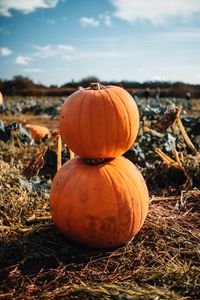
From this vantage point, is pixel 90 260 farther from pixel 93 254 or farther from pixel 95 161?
pixel 95 161

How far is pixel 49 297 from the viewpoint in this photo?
6.71 ft

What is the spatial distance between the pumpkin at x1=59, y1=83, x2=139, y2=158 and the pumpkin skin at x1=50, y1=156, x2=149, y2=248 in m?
0.14

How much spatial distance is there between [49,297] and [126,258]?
25.5 inches

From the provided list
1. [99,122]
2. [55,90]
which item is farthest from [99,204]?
[55,90]

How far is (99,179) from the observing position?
2588 mm

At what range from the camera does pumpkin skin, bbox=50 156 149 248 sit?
8.38 feet

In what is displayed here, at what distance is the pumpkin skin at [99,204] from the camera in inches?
101

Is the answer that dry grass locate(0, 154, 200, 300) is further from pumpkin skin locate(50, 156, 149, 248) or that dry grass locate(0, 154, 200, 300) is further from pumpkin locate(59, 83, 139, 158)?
pumpkin locate(59, 83, 139, 158)

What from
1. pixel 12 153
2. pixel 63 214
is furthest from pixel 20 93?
pixel 63 214

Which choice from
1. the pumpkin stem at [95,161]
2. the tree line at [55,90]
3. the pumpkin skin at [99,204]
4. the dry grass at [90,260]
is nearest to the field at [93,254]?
the dry grass at [90,260]

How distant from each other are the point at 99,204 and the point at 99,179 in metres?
0.17

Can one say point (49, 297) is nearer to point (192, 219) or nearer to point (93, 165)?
point (93, 165)

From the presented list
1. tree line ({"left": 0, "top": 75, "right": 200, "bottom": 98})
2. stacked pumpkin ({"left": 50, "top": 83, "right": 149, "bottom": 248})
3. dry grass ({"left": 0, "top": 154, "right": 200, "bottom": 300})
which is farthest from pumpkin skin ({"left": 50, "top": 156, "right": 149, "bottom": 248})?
tree line ({"left": 0, "top": 75, "right": 200, "bottom": 98})

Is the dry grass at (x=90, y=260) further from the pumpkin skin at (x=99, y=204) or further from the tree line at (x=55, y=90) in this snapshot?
the tree line at (x=55, y=90)
